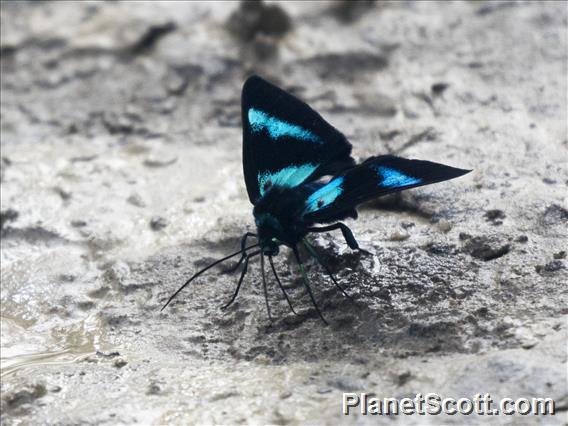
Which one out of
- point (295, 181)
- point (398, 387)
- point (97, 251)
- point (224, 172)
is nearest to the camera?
point (398, 387)

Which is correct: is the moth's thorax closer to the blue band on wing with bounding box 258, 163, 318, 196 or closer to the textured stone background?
the blue band on wing with bounding box 258, 163, 318, 196

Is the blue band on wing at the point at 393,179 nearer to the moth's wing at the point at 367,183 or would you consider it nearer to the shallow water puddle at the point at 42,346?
the moth's wing at the point at 367,183

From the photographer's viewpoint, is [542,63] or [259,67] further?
[259,67]

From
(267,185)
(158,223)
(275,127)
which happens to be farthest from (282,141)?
(158,223)

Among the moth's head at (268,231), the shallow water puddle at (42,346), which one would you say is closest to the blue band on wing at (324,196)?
the moth's head at (268,231)

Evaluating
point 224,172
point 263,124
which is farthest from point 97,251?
point 263,124

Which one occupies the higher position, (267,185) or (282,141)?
(282,141)

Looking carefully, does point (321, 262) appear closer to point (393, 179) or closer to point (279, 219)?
point (279, 219)

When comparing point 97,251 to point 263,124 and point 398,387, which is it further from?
point 398,387
